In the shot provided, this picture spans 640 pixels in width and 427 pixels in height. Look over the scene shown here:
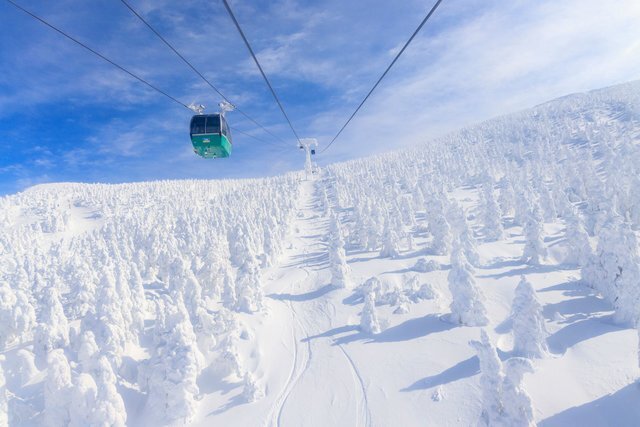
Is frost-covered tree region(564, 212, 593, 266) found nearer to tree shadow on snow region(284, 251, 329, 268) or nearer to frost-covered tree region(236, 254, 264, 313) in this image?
tree shadow on snow region(284, 251, 329, 268)

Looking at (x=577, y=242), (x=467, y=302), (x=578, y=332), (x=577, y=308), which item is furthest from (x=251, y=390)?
(x=577, y=242)

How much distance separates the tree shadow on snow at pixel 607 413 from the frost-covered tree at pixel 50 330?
46879mm

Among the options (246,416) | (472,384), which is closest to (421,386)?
(472,384)

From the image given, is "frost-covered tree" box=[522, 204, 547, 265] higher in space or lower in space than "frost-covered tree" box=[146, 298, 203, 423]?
higher

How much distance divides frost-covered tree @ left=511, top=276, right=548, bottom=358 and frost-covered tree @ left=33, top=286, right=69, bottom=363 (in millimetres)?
47487

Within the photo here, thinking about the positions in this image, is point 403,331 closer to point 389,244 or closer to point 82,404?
point 389,244

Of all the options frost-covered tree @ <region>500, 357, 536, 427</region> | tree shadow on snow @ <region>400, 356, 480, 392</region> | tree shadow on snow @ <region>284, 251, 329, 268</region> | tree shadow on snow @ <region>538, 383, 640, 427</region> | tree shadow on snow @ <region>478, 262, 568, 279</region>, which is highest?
tree shadow on snow @ <region>284, 251, 329, 268</region>

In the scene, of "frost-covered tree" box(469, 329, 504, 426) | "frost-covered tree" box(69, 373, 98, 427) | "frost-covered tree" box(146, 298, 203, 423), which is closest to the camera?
"frost-covered tree" box(469, 329, 504, 426)

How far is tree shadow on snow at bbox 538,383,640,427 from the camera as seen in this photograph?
57.0ft

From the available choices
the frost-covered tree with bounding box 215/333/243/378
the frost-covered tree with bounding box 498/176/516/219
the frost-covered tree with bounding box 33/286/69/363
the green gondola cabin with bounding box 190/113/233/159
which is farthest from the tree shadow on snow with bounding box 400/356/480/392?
the frost-covered tree with bounding box 498/176/516/219

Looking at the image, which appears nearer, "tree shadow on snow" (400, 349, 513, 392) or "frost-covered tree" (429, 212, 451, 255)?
"tree shadow on snow" (400, 349, 513, 392)

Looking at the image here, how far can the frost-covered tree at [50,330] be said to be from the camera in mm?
35094

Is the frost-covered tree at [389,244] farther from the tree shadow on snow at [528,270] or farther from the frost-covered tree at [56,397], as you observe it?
the frost-covered tree at [56,397]

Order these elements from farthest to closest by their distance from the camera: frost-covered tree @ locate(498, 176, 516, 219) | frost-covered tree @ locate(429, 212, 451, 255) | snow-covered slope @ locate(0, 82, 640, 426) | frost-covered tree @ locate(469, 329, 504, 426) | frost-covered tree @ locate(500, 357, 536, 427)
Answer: frost-covered tree @ locate(498, 176, 516, 219)
frost-covered tree @ locate(429, 212, 451, 255)
snow-covered slope @ locate(0, 82, 640, 426)
frost-covered tree @ locate(469, 329, 504, 426)
frost-covered tree @ locate(500, 357, 536, 427)
